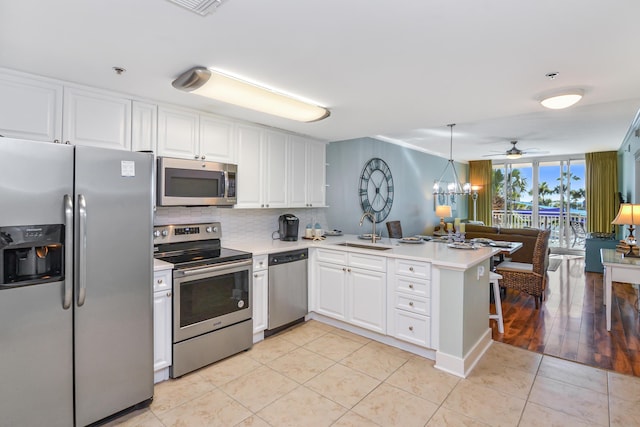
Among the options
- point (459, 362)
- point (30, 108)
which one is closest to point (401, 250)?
point (459, 362)

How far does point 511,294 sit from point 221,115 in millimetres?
4613

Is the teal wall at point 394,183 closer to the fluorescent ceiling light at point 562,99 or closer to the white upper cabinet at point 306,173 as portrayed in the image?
the white upper cabinet at point 306,173

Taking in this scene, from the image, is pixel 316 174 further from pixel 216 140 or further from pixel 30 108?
pixel 30 108

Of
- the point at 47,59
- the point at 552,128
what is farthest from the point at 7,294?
the point at 552,128

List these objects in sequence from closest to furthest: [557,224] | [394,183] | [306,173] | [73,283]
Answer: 1. [73,283]
2. [306,173]
3. [394,183]
4. [557,224]

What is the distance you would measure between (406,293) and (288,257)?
1205 mm

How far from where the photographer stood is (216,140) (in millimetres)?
3213

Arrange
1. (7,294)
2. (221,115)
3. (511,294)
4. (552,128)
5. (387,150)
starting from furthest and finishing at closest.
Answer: (387,150), (552,128), (511,294), (221,115), (7,294)

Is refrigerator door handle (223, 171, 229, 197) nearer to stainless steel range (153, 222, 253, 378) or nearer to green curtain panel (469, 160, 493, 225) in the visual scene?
stainless steel range (153, 222, 253, 378)

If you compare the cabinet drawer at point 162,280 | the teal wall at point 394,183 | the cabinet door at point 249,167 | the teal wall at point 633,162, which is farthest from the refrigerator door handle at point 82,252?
the teal wall at point 633,162

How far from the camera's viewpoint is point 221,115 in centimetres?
324

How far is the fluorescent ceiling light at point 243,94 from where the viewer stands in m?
2.24

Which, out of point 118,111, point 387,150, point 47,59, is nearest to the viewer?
point 47,59

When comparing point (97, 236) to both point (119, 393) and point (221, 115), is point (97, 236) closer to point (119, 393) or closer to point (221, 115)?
point (119, 393)
